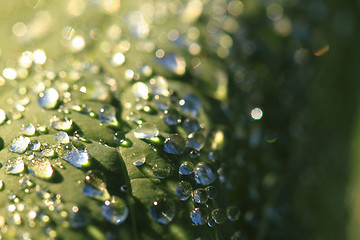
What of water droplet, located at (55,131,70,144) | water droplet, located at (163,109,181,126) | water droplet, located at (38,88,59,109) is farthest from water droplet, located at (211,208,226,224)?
water droplet, located at (38,88,59,109)

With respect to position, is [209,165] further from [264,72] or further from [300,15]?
[300,15]

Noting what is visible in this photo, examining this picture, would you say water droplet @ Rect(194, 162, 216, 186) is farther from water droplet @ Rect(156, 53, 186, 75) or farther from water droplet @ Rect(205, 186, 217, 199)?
water droplet @ Rect(156, 53, 186, 75)

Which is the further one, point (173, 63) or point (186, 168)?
point (173, 63)

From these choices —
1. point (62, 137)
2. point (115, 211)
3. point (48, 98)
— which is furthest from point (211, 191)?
point (48, 98)

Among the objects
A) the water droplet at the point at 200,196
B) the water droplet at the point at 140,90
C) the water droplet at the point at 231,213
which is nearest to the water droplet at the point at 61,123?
the water droplet at the point at 140,90

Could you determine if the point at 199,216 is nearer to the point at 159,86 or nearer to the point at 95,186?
the point at 95,186

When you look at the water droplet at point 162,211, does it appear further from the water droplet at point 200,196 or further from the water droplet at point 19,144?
the water droplet at point 19,144

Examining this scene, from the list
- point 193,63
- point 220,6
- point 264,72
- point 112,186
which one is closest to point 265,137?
point 264,72
